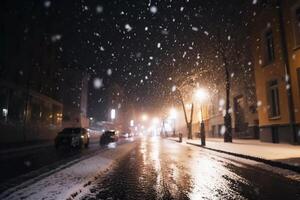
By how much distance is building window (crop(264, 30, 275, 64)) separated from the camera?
25.0 meters

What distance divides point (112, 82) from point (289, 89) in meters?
95.8

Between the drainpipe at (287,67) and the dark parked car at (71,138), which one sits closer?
the drainpipe at (287,67)

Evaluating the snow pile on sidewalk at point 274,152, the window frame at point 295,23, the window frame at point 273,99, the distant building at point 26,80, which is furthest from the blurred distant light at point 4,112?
the window frame at point 295,23

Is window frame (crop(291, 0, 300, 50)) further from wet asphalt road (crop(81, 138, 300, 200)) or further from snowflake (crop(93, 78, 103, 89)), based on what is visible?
snowflake (crop(93, 78, 103, 89))

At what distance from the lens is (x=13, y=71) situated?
3173 centimetres

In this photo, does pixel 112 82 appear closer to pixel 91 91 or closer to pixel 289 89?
pixel 91 91

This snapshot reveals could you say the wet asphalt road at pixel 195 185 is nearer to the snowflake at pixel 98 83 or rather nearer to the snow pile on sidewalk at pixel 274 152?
the snow pile on sidewalk at pixel 274 152

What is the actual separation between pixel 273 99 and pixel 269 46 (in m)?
4.38

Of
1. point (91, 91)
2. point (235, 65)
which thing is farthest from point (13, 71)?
point (91, 91)

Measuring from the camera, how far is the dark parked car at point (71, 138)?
24.3 meters

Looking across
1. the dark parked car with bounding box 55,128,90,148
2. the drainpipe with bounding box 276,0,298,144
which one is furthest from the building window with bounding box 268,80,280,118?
the dark parked car with bounding box 55,128,90,148

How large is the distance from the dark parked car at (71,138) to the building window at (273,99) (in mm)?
15216

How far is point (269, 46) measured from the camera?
2573 cm

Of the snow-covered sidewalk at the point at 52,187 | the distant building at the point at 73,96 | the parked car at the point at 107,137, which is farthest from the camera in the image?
the distant building at the point at 73,96
